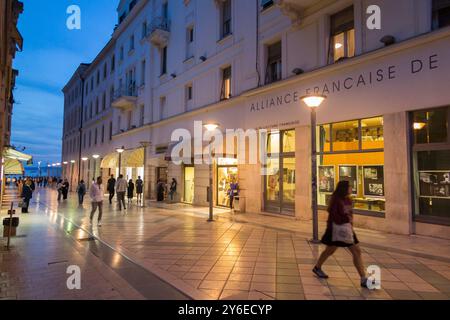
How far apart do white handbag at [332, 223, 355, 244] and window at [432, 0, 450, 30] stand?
718 centimetres

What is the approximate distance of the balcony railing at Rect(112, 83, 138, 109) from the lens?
27491 millimetres

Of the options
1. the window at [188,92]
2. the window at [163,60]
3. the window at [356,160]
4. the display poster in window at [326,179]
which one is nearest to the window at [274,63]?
the window at [356,160]

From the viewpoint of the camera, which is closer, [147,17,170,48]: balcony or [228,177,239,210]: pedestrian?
[228,177,239,210]: pedestrian

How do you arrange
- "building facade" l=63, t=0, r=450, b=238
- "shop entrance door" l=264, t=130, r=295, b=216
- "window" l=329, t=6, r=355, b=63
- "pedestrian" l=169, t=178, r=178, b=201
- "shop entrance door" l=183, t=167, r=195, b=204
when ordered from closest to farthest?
1. "building facade" l=63, t=0, r=450, b=238
2. "window" l=329, t=6, r=355, b=63
3. "shop entrance door" l=264, t=130, r=295, b=216
4. "shop entrance door" l=183, t=167, r=195, b=204
5. "pedestrian" l=169, t=178, r=178, b=201

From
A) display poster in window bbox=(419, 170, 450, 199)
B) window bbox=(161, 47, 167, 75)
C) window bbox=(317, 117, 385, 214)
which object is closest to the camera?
display poster in window bbox=(419, 170, 450, 199)

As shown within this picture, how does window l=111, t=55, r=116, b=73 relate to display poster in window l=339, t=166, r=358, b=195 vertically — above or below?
above

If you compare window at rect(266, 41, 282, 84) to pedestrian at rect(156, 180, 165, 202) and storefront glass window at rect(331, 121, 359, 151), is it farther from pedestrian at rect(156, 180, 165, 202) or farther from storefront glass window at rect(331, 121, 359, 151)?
pedestrian at rect(156, 180, 165, 202)

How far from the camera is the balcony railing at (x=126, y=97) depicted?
27.5 m

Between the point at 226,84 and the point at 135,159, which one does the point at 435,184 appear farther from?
the point at 135,159

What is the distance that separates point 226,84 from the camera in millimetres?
17719

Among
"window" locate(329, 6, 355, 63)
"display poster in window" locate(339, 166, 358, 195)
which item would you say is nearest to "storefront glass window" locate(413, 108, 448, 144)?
"display poster in window" locate(339, 166, 358, 195)

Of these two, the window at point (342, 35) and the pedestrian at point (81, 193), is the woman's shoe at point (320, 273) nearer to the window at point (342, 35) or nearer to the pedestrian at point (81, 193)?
the window at point (342, 35)
